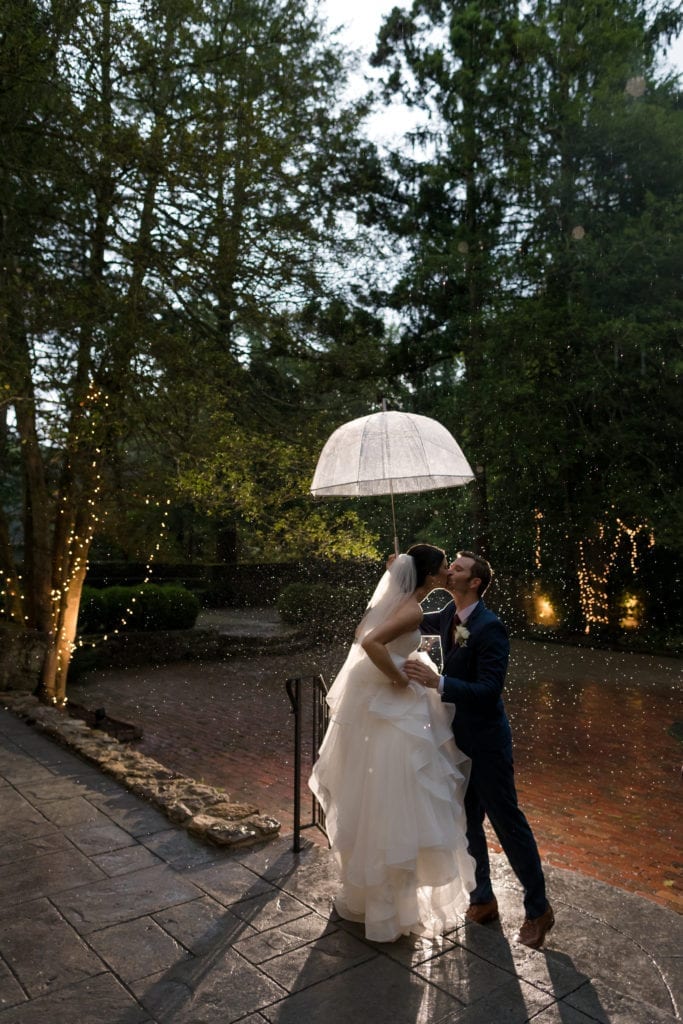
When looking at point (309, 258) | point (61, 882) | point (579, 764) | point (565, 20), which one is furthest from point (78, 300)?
point (565, 20)

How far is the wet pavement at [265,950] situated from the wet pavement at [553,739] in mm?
1518

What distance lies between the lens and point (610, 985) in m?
3.03

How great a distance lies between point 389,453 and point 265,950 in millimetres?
2595

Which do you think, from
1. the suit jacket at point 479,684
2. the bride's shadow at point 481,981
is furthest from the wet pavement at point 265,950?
the suit jacket at point 479,684

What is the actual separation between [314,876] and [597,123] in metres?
16.5

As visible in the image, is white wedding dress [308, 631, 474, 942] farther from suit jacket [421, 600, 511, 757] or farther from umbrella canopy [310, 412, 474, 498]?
umbrella canopy [310, 412, 474, 498]

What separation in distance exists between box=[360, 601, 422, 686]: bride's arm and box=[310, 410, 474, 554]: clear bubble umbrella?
2.55 feet

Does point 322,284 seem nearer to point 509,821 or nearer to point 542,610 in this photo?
point 509,821

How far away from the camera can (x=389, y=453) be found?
424cm

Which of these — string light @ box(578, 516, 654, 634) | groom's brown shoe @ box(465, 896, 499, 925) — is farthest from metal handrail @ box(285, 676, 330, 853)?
string light @ box(578, 516, 654, 634)

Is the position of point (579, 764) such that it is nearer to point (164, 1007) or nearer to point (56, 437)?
point (164, 1007)

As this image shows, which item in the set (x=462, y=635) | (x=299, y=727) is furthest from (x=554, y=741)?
(x=462, y=635)

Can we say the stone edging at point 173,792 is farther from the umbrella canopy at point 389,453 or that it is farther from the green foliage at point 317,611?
the green foliage at point 317,611

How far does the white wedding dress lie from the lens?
10.7ft
